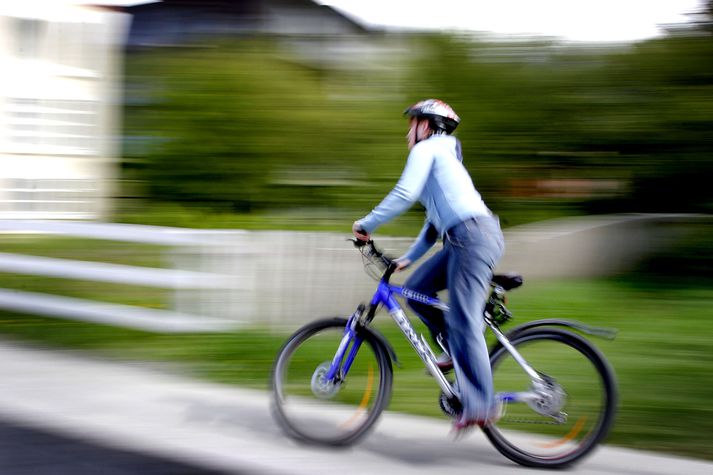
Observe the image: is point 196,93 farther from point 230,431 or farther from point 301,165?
point 230,431

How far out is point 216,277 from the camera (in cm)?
677

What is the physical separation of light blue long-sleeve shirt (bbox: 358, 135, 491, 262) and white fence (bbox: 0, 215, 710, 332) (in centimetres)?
271

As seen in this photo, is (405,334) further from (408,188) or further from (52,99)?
(52,99)

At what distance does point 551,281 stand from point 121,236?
15.5 ft

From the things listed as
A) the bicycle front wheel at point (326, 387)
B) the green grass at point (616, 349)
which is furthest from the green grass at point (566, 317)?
the bicycle front wheel at point (326, 387)

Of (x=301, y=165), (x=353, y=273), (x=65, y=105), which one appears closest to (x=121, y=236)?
(x=353, y=273)

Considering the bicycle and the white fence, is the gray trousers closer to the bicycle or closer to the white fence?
the bicycle

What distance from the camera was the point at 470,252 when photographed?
4.30 m

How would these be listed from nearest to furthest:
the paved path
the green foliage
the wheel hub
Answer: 1. the paved path
2. the wheel hub
3. the green foliage

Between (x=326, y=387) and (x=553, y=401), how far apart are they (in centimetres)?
116

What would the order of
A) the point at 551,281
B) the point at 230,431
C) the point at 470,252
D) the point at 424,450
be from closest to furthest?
the point at 470,252 < the point at 424,450 < the point at 230,431 < the point at 551,281

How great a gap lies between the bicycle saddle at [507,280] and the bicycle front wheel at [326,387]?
27.5 inches

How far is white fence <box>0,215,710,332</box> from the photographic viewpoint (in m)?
6.82

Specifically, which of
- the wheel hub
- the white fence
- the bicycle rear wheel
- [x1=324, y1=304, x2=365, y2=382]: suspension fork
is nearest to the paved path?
the bicycle rear wheel
